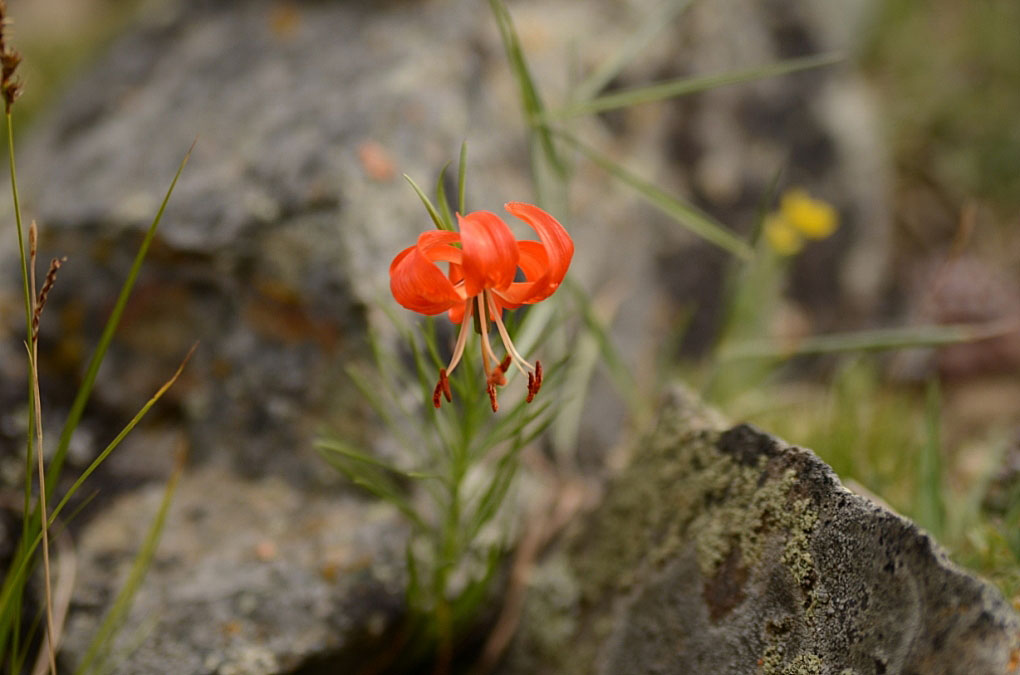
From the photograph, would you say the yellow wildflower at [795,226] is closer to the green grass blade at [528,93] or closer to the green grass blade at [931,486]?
the green grass blade at [931,486]

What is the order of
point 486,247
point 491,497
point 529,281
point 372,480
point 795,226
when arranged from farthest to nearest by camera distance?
point 795,226 → point 372,480 → point 491,497 → point 529,281 → point 486,247

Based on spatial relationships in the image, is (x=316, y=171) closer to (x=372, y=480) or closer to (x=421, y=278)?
(x=372, y=480)

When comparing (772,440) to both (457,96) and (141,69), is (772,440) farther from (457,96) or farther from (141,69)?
(141,69)

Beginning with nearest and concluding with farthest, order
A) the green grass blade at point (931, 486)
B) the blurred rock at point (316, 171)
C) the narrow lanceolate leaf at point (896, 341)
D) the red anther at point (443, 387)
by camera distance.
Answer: the red anther at point (443, 387) → the green grass blade at point (931, 486) → the narrow lanceolate leaf at point (896, 341) → the blurred rock at point (316, 171)

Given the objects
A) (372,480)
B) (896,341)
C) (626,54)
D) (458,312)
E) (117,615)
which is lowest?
(117,615)

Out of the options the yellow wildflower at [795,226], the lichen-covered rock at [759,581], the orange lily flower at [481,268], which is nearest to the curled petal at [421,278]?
the orange lily flower at [481,268]

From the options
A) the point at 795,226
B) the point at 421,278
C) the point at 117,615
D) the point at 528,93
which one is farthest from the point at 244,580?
the point at 795,226

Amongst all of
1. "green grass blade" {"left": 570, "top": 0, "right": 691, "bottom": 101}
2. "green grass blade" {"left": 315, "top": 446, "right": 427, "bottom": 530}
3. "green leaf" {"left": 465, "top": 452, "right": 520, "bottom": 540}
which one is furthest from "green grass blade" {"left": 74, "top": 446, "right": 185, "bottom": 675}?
"green grass blade" {"left": 570, "top": 0, "right": 691, "bottom": 101}
